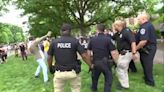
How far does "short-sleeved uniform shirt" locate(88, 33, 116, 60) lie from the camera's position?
8.12 meters

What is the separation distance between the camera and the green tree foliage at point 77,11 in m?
28.5

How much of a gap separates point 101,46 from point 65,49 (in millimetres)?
1404

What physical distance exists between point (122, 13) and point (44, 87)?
20.7 m

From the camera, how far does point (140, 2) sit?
30.1 metres

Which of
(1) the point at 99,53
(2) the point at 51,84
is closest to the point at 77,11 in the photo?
(2) the point at 51,84

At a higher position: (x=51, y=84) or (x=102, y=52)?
(x=102, y=52)

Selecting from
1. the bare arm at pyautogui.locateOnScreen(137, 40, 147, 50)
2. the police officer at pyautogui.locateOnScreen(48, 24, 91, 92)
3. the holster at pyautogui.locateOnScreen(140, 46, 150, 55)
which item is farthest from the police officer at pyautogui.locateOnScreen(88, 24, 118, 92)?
the holster at pyautogui.locateOnScreen(140, 46, 150, 55)

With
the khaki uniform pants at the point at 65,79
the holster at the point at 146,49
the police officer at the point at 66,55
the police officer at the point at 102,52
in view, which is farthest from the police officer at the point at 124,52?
the police officer at the point at 66,55

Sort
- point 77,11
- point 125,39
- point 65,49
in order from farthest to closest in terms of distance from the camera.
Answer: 1. point 77,11
2. point 125,39
3. point 65,49

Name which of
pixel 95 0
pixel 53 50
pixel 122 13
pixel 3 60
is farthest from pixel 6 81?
pixel 122 13

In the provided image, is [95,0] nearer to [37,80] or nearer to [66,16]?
[66,16]

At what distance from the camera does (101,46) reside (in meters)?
8.20

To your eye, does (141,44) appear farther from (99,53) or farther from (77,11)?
(77,11)

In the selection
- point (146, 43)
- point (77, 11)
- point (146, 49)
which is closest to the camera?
point (146, 43)
